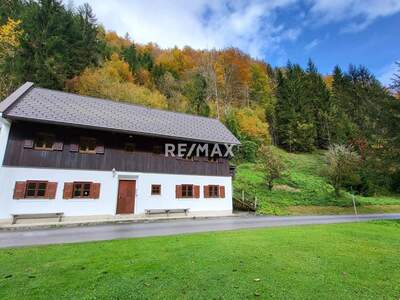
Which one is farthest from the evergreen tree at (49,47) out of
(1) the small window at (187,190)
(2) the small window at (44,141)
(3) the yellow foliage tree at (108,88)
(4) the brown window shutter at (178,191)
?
(1) the small window at (187,190)

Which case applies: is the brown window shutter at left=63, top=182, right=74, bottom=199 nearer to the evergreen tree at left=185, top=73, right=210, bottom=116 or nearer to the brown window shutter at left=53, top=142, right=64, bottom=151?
the brown window shutter at left=53, top=142, right=64, bottom=151

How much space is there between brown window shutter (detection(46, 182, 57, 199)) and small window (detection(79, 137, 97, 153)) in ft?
9.17

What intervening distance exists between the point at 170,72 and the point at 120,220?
4080cm

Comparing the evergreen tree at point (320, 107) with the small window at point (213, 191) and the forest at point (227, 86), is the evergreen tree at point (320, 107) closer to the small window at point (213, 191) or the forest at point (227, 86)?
the forest at point (227, 86)

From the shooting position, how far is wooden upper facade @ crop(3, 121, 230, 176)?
16.1 meters

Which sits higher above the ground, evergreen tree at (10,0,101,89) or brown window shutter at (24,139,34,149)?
evergreen tree at (10,0,101,89)

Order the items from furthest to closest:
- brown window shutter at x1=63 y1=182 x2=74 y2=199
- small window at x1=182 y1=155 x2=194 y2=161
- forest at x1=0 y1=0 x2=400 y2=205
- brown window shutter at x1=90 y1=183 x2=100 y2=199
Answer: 1. forest at x1=0 y1=0 x2=400 y2=205
2. small window at x1=182 y1=155 x2=194 y2=161
3. brown window shutter at x1=90 y1=183 x2=100 y2=199
4. brown window shutter at x1=63 y1=182 x2=74 y2=199

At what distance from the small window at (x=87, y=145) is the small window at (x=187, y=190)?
746 centimetres

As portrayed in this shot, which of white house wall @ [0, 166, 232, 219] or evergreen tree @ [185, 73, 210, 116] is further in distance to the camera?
evergreen tree @ [185, 73, 210, 116]

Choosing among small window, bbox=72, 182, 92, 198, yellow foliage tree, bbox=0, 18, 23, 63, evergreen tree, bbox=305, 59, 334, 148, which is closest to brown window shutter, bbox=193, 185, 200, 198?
small window, bbox=72, 182, 92, 198

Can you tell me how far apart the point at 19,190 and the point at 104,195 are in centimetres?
491

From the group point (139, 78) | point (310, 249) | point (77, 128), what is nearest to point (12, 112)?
point (77, 128)

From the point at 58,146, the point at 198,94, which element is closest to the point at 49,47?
the point at 58,146

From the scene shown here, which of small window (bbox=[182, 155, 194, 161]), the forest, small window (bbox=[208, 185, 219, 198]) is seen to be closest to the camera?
small window (bbox=[182, 155, 194, 161])
